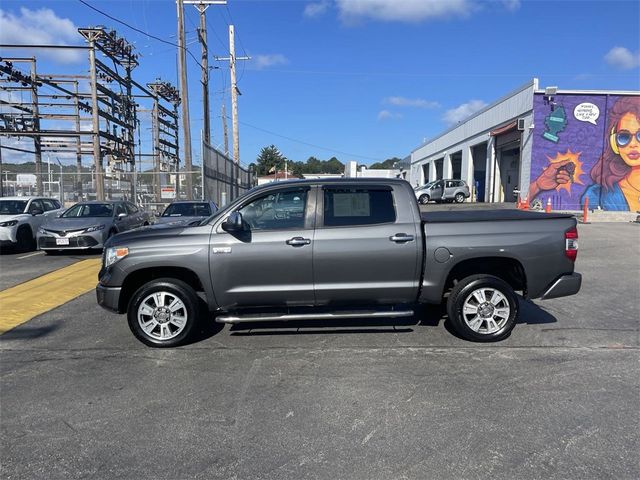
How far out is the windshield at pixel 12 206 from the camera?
13.8 meters

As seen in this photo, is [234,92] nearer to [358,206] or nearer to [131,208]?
[131,208]

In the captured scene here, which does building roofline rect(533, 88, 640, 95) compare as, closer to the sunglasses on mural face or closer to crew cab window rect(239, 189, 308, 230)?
the sunglasses on mural face

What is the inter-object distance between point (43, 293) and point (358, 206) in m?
5.99

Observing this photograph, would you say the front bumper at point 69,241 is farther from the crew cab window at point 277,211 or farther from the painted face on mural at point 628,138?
the painted face on mural at point 628,138

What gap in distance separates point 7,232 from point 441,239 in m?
12.3

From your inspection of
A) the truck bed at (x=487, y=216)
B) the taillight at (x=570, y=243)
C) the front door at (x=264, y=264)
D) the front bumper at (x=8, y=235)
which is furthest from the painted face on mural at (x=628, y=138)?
the front bumper at (x=8, y=235)

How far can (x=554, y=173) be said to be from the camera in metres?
25.0

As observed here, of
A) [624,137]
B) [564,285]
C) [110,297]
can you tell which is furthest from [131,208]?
[624,137]

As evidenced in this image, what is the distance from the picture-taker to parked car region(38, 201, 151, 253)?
12.2 metres

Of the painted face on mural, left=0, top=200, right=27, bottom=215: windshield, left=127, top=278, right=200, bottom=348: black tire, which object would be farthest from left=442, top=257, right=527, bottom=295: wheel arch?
the painted face on mural

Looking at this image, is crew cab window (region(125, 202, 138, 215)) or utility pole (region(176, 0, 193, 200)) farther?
utility pole (region(176, 0, 193, 200))

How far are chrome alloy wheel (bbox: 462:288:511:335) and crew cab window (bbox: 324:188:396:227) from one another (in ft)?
4.31

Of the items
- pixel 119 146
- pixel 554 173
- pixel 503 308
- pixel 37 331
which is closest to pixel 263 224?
pixel 503 308

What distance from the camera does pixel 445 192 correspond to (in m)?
31.3
